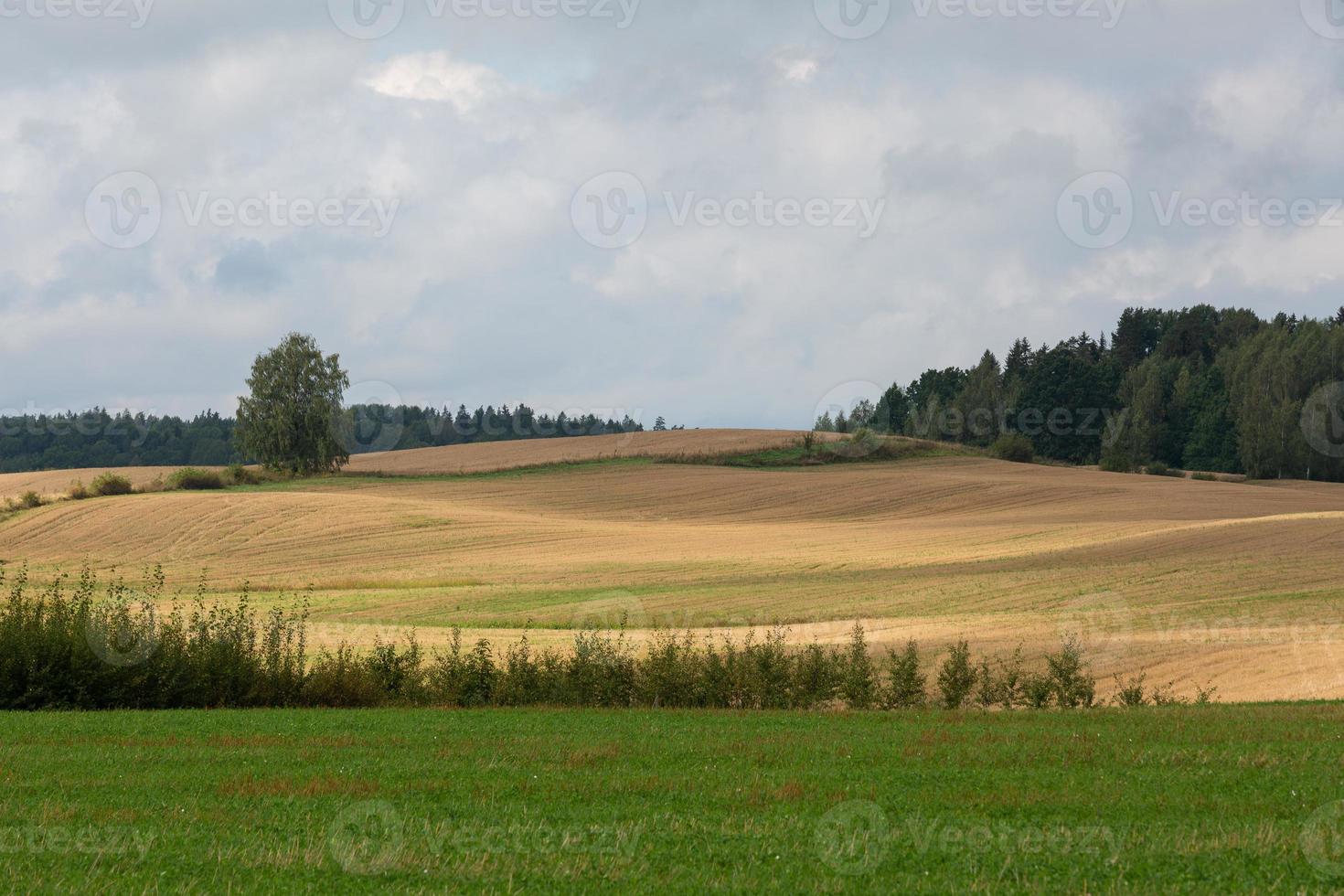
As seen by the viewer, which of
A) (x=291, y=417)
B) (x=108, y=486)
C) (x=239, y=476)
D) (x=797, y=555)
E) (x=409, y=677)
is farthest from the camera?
(x=291, y=417)

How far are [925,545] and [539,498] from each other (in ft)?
101

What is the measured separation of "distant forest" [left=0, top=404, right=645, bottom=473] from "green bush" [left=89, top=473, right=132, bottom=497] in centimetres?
3603

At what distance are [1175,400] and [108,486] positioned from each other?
333 feet

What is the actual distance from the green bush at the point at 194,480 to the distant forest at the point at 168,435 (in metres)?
32.0

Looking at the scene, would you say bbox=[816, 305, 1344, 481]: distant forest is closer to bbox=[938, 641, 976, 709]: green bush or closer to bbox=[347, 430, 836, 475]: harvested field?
bbox=[347, 430, 836, 475]: harvested field

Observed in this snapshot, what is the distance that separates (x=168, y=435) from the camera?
534ft

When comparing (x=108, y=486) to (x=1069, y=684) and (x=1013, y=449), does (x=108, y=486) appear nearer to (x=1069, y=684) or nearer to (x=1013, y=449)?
(x=1069, y=684)

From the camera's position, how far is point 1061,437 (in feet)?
422

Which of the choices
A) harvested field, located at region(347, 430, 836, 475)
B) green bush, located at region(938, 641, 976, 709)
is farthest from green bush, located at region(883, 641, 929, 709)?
harvested field, located at region(347, 430, 836, 475)

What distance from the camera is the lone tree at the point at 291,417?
9462cm

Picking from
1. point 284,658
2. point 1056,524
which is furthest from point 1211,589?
point 284,658

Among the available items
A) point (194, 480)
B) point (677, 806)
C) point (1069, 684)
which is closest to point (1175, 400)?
point (194, 480)

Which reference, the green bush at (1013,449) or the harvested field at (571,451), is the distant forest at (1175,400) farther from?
the harvested field at (571,451)

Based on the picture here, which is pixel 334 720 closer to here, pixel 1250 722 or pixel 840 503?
pixel 1250 722
